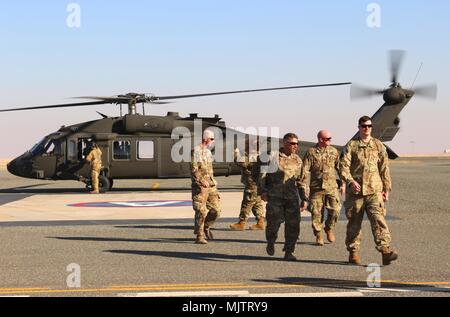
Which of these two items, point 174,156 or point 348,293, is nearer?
point 348,293

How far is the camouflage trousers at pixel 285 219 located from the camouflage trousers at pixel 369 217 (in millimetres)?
827

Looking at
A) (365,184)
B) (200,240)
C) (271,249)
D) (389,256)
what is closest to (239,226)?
(200,240)

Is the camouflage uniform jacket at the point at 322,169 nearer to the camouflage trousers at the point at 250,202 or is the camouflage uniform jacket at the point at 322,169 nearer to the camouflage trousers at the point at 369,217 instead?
the camouflage trousers at the point at 369,217

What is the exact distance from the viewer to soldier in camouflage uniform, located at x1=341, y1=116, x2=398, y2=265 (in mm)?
8820

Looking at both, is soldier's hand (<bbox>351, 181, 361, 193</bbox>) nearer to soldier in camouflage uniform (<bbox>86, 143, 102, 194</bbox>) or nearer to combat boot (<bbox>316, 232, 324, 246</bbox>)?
combat boot (<bbox>316, 232, 324, 246</bbox>)

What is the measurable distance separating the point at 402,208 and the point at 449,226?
4144 millimetres

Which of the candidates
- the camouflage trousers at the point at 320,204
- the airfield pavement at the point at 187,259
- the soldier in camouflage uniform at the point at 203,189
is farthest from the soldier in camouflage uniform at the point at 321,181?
the soldier in camouflage uniform at the point at 203,189

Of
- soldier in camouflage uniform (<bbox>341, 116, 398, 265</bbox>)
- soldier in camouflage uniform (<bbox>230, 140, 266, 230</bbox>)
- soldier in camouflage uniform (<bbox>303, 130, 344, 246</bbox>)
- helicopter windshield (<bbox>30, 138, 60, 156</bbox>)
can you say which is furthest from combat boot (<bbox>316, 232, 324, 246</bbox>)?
helicopter windshield (<bbox>30, 138, 60, 156</bbox>)

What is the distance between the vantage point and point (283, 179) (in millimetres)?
9656

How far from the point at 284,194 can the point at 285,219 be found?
37cm

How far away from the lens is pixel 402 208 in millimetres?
17594

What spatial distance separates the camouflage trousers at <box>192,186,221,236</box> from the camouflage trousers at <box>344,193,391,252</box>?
2918 mm
